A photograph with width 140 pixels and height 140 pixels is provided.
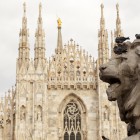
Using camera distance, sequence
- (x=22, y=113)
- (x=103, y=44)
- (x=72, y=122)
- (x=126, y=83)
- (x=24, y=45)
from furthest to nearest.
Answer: (x=103, y=44), (x=24, y=45), (x=72, y=122), (x=22, y=113), (x=126, y=83)

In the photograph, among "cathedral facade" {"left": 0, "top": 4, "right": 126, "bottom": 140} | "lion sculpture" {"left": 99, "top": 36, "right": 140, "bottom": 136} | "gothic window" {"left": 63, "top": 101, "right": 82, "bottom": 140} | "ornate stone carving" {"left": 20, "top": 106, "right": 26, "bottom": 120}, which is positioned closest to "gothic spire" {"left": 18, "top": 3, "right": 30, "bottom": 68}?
"cathedral facade" {"left": 0, "top": 4, "right": 126, "bottom": 140}

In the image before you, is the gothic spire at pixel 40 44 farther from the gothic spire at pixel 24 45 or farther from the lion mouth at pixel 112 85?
the lion mouth at pixel 112 85

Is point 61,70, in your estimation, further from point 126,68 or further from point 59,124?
point 126,68

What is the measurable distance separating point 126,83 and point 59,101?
22650mm

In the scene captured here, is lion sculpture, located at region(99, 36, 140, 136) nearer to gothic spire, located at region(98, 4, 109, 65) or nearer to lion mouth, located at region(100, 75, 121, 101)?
lion mouth, located at region(100, 75, 121, 101)

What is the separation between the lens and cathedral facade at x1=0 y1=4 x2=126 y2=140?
24094 mm

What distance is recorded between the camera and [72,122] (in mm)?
24422

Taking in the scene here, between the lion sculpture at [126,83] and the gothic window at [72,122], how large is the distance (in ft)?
73.5

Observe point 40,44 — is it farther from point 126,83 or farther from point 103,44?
point 126,83

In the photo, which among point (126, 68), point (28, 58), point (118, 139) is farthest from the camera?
point (28, 58)

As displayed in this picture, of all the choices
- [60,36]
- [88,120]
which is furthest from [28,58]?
[60,36]

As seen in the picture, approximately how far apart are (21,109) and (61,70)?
3.09 m

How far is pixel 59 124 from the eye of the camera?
2438 cm

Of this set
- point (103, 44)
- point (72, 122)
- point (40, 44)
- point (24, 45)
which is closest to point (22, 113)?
point (72, 122)
